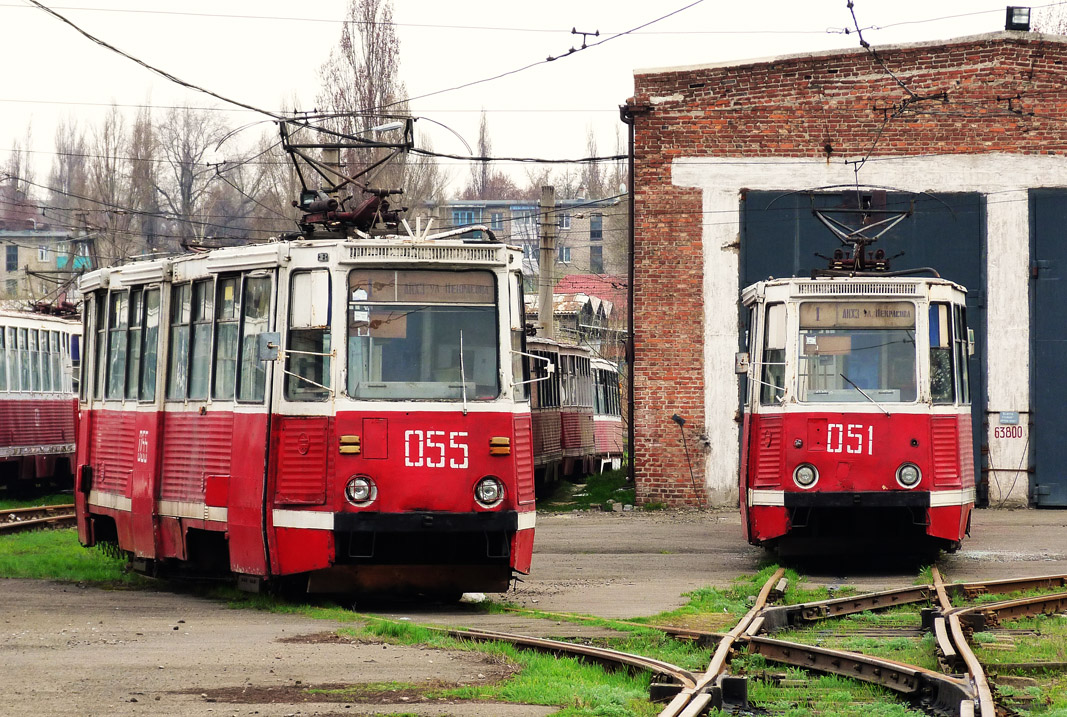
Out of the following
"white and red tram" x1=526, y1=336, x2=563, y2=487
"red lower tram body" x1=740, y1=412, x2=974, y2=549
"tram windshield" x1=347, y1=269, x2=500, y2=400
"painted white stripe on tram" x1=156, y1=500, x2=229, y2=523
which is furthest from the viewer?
"white and red tram" x1=526, y1=336, x2=563, y2=487

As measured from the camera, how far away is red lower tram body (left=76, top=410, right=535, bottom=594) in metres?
11.6

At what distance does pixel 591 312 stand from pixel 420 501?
64.5 meters

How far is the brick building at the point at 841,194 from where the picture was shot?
25062mm

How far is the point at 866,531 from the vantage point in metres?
15.7

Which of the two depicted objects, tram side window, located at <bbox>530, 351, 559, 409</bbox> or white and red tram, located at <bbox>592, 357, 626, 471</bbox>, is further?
white and red tram, located at <bbox>592, 357, 626, 471</bbox>

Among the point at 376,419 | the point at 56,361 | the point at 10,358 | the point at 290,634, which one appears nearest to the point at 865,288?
the point at 376,419

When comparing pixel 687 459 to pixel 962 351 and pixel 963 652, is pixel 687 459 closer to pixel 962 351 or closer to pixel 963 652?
pixel 962 351

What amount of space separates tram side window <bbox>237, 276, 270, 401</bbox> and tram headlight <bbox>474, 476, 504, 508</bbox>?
1.85 m

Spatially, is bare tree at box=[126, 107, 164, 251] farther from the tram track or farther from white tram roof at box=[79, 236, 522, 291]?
white tram roof at box=[79, 236, 522, 291]

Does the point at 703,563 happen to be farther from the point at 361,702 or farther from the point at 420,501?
the point at 361,702

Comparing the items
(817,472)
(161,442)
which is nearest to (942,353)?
(817,472)

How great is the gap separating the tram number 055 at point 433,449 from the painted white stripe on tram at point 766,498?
14.8 feet

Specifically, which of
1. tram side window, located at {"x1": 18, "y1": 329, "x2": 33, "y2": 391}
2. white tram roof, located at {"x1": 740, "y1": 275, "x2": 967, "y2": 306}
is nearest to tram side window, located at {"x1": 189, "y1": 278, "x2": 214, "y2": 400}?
white tram roof, located at {"x1": 740, "y1": 275, "x2": 967, "y2": 306}

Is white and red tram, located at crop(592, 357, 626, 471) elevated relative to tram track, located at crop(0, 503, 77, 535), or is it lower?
elevated
